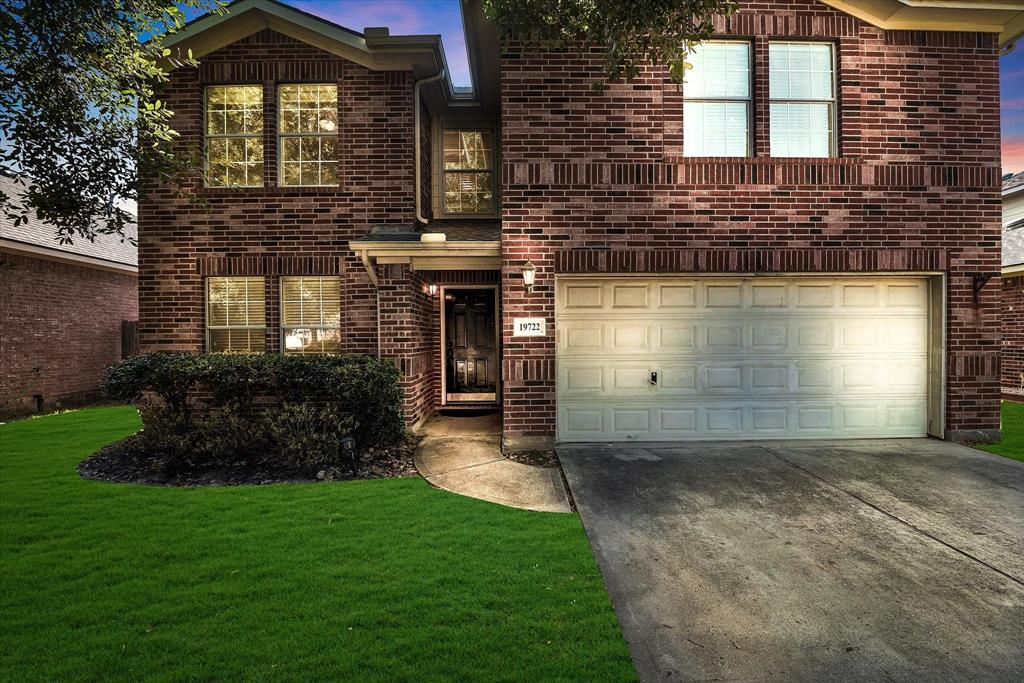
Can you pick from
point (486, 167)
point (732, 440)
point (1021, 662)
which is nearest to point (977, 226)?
point (732, 440)

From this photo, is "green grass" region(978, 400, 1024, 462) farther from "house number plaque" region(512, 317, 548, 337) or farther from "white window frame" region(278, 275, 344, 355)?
"white window frame" region(278, 275, 344, 355)

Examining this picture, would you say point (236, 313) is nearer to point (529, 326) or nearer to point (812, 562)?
point (529, 326)

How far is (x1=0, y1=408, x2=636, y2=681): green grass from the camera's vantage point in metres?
→ 2.50

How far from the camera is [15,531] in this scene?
4129mm

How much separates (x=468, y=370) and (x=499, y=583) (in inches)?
276

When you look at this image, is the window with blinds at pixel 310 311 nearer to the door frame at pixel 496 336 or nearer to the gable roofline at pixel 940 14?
the door frame at pixel 496 336

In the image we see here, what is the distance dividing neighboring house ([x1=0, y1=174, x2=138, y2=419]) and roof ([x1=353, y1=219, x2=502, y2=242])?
759 centimetres

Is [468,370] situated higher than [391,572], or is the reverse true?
[468,370]

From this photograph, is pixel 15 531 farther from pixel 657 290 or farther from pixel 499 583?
pixel 657 290

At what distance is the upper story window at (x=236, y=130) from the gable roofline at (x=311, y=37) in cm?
72

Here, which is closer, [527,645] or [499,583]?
[527,645]

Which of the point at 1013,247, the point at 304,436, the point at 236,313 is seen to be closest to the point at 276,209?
the point at 236,313

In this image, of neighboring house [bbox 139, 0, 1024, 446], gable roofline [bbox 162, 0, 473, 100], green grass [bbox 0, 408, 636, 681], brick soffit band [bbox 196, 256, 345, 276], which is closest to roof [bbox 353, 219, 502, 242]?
neighboring house [bbox 139, 0, 1024, 446]

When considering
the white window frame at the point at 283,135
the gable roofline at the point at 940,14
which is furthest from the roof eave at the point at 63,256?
the gable roofline at the point at 940,14
